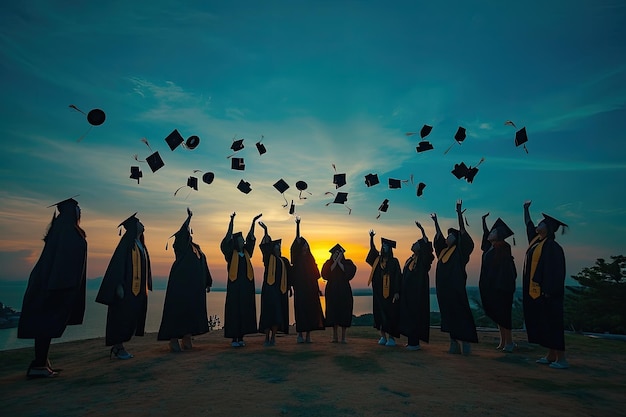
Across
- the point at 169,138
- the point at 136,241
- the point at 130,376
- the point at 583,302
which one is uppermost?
the point at 169,138

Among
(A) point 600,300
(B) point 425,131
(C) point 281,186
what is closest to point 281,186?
(C) point 281,186

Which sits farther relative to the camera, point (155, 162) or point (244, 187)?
point (244, 187)

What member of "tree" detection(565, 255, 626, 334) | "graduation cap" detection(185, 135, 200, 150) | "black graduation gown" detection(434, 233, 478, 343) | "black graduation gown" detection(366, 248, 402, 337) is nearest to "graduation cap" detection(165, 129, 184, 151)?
"graduation cap" detection(185, 135, 200, 150)

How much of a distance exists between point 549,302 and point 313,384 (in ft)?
16.7

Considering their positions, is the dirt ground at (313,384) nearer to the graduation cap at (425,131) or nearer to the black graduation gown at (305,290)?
the black graduation gown at (305,290)

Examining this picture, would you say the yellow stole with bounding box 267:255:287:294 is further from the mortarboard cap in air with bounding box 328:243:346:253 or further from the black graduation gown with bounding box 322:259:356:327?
the mortarboard cap in air with bounding box 328:243:346:253

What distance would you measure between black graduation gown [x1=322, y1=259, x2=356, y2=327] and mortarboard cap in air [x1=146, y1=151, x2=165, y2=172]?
5.28 metres

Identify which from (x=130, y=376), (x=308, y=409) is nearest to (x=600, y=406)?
(x=308, y=409)

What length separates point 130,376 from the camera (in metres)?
6.11

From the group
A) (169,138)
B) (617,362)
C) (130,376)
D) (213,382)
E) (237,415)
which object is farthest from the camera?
(169,138)

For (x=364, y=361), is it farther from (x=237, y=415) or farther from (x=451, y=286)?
(x=237, y=415)

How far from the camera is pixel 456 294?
8711 mm

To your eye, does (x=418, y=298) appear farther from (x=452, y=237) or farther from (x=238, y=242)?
(x=238, y=242)

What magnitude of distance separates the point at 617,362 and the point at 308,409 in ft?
24.4
